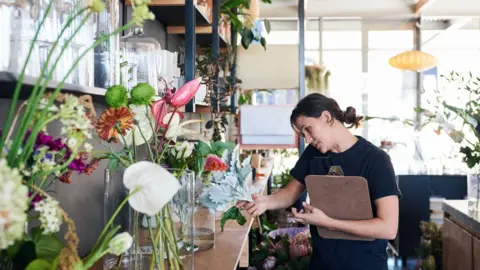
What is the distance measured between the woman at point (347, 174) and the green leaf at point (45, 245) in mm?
1084

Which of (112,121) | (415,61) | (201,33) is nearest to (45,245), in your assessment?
(112,121)

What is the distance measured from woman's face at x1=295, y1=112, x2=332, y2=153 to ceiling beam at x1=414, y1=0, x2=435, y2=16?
4.75 m

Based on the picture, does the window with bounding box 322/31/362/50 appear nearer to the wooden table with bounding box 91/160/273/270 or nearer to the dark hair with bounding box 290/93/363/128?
the dark hair with bounding box 290/93/363/128

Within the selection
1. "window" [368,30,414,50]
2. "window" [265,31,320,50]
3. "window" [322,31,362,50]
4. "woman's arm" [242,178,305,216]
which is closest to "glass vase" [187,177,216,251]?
"woman's arm" [242,178,305,216]

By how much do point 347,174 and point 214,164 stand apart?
0.69 metres

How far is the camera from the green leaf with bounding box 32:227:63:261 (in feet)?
2.67

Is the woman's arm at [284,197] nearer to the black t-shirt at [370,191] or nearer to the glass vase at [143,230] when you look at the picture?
the black t-shirt at [370,191]

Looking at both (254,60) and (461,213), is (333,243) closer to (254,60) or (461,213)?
(461,213)

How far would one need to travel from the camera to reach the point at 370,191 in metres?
1.98

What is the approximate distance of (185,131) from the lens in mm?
1242

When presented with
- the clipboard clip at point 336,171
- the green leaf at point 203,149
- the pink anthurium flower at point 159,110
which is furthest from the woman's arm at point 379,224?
the pink anthurium flower at point 159,110

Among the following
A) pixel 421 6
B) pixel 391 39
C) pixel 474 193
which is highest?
pixel 421 6

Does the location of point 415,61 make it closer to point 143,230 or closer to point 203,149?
point 203,149

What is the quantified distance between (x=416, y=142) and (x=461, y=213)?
12.5 feet
